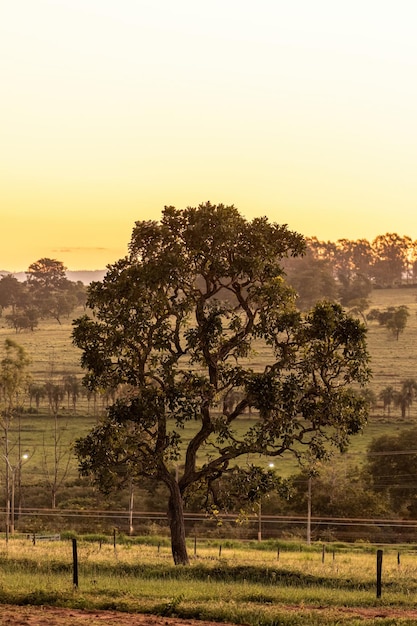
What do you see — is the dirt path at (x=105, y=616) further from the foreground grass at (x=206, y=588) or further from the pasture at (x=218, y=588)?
the foreground grass at (x=206, y=588)

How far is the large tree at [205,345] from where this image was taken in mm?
34750

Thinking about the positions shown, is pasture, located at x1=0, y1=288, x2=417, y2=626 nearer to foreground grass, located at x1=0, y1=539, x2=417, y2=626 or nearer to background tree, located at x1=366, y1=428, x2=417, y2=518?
foreground grass, located at x1=0, y1=539, x2=417, y2=626

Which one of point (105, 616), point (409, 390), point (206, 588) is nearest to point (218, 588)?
point (206, 588)

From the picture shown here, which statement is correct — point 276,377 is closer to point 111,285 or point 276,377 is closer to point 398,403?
point 111,285

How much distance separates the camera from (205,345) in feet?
116

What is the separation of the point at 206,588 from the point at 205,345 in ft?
35.3

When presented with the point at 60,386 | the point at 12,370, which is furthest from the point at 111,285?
the point at 60,386

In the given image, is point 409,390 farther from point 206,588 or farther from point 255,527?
point 206,588

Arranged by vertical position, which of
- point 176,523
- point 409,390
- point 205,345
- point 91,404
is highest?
point 205,345

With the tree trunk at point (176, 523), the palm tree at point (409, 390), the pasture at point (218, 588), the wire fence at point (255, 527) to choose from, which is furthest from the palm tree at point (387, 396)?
the tree trunk at point (176, 523)

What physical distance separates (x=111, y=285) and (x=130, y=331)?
194cm

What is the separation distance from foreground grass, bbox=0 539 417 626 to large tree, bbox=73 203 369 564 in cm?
384

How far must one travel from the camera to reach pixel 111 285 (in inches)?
1401

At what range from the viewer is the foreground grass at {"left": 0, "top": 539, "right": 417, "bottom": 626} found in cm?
2241
